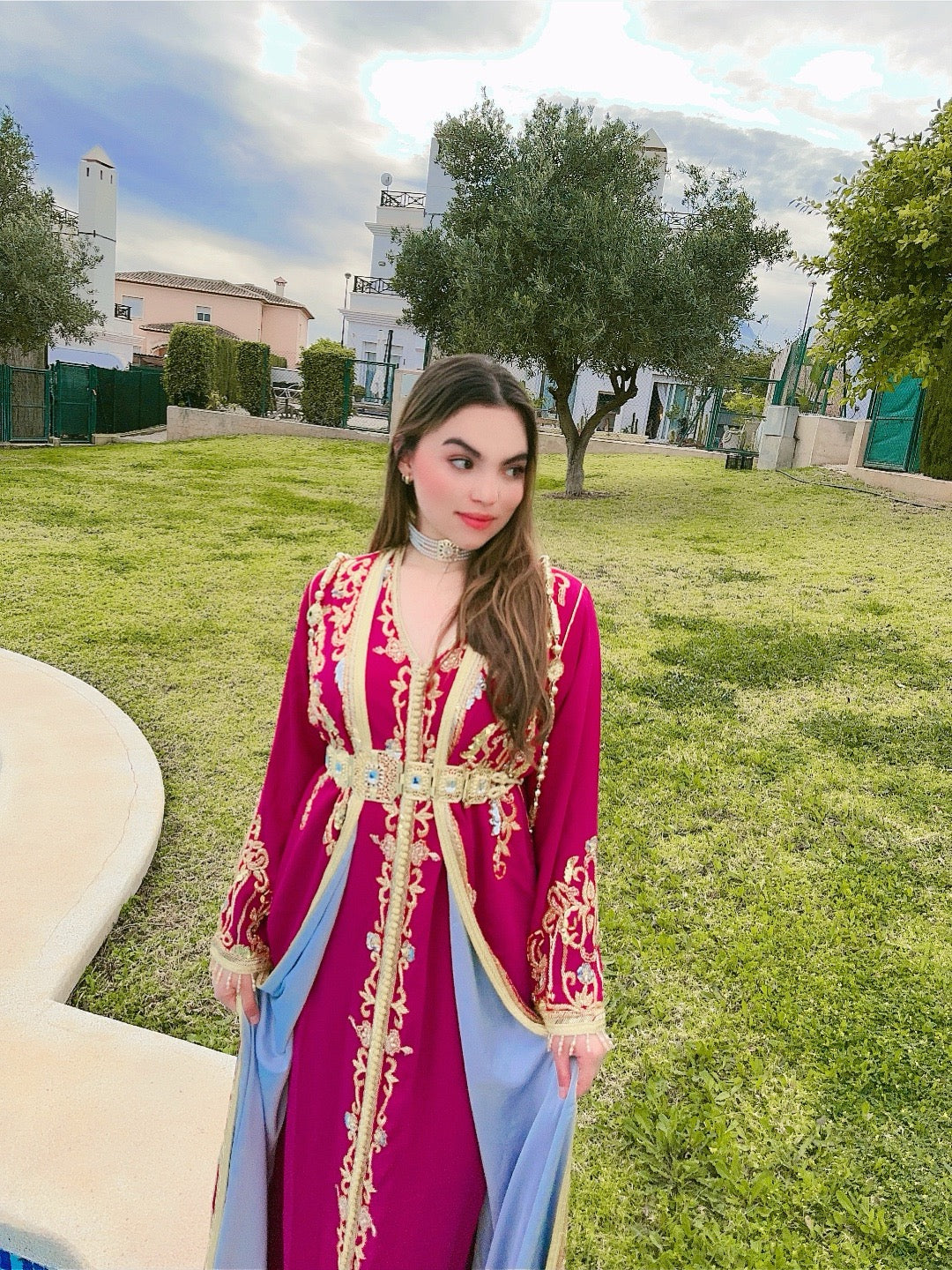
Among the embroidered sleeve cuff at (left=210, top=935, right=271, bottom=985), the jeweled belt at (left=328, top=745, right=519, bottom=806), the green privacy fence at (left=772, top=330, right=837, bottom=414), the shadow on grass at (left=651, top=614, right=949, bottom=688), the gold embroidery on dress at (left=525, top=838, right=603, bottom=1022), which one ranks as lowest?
the shadow on grass at (left=651, top=614, right=949, bottom=688)

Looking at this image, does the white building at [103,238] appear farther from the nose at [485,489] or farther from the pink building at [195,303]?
the nose at [485,489]

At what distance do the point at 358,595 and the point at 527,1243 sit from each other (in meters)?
1.17

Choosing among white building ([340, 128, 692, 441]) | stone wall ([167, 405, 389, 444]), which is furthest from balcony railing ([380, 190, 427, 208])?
stone wall ([167, 405, 389, 444])

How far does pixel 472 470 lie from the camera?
1.57 metres

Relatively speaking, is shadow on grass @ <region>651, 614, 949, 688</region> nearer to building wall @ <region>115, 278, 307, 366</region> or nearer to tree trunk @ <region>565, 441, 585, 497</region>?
tree trunk @ <region>565, 441, 585, 497</region>

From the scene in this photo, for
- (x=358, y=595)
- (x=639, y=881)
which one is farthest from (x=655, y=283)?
(x=358, y=595)

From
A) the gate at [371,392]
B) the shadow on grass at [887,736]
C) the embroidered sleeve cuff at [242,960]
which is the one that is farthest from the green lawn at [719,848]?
the gate at [371,392]

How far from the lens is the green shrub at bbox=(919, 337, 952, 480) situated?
40.6 feet

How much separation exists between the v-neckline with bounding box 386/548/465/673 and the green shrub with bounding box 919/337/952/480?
12.6 m

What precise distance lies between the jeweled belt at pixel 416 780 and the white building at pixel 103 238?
38357 millimetres

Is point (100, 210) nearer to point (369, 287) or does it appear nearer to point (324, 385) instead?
point (369, 287)

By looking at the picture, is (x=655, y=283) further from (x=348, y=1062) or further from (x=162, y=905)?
(x=348, y=1062)

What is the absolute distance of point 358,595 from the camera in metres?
1.66

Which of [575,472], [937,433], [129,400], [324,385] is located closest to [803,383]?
[937,433]
